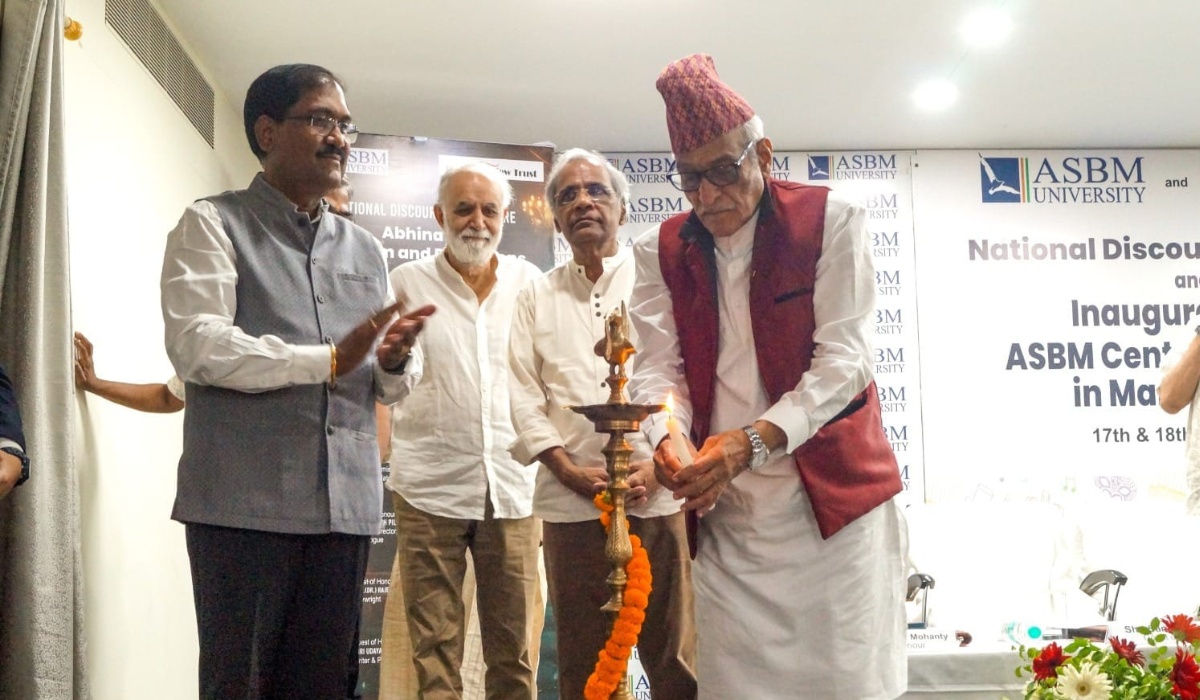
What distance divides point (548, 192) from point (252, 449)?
4.75 feet

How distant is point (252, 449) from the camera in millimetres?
2244

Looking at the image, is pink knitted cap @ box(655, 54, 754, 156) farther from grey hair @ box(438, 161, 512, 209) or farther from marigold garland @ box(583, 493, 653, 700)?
grey hair @ box(438, 161, 512, 209)

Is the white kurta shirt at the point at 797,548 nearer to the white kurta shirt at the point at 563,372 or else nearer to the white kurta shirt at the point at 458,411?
the white kurta shirt at the point at 563,372

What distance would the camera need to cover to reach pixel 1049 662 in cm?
214

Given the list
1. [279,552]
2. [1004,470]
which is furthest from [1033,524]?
[279,552]

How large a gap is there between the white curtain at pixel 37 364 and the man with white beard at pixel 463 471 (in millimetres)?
998

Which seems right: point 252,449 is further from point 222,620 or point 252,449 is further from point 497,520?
point 497,520

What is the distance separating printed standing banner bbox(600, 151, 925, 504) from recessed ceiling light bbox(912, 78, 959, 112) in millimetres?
818

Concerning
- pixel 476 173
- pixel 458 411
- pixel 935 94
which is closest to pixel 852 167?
pixel 935 94

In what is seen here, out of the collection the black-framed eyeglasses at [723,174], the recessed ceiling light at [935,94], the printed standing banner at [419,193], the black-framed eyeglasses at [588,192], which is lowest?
the black-framed eyeglasses at [723,174]

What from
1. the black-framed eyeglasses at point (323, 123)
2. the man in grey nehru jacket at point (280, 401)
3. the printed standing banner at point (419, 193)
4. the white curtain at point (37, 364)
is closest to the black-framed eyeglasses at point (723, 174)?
the man in grey nehru jacket at point (280, 401)

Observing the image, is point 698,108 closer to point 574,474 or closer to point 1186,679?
point 574,474

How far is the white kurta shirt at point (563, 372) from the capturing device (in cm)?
304

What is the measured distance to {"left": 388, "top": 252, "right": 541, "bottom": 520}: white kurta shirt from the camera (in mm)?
3420
